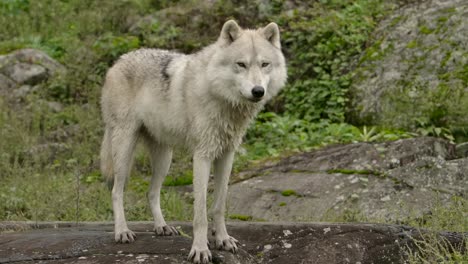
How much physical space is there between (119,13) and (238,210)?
742 cm

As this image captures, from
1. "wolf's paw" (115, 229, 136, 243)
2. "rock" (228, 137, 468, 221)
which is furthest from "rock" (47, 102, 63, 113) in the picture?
"wolf's paw" (115, 229, 136, 243)

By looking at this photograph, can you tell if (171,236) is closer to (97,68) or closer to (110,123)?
(110,123)

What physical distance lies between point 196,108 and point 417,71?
601 cm

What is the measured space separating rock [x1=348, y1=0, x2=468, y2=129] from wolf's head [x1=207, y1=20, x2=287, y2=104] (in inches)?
192

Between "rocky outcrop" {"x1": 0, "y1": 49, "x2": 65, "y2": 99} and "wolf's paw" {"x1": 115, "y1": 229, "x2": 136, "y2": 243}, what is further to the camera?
"rocky outcrop" {"x1": 0, "y1": 49, "x2": 65, "y2": 99}

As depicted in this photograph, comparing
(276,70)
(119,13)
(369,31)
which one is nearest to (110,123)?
(276,70)

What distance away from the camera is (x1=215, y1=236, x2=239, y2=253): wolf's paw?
4.98m

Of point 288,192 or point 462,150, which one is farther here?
point 462,150

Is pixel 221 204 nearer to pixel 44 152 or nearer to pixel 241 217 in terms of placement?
pixel 241 217

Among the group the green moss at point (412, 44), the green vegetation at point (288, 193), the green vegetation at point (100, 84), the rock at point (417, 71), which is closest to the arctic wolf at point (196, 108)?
the green vegetation at point (100, 84)

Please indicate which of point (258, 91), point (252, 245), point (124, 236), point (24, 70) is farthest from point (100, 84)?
point (258, 91)

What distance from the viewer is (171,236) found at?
544cm

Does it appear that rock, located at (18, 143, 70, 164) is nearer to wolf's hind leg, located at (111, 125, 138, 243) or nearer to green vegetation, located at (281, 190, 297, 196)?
green vegetation, located at (281, 190, 297, 196)

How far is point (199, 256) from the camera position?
466 centimetres
